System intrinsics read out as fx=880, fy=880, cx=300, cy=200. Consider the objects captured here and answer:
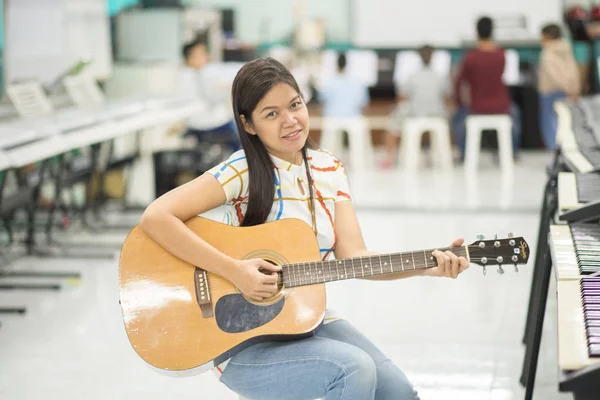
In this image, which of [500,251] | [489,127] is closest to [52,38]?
[489,127]

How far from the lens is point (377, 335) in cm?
361

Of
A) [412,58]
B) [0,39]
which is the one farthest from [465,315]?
[412,58]

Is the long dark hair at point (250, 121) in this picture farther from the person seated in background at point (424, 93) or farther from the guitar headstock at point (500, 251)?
the person seated in background at point (424, 93)

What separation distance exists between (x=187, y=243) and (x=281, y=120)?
1.23 ft

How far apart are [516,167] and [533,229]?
7.92 feet

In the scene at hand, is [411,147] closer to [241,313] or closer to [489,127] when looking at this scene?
[489,127]

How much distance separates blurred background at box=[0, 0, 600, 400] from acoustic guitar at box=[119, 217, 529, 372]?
45 centimetres

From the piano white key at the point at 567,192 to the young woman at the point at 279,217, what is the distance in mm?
626

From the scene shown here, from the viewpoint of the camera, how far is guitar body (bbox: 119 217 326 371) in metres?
2.03

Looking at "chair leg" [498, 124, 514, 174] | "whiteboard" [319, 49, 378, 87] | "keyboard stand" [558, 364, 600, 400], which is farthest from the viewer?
"whiteboard" [319, 49, 378, 87]

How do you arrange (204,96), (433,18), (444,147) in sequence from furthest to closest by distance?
(433,18) < (444,147) < (204,96)

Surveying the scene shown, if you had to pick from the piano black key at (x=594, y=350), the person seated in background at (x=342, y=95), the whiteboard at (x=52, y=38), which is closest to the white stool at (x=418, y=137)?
the person seated in background at (x=342, y=95)

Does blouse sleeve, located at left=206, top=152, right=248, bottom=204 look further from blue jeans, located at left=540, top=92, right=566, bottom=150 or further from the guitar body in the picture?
blue jeans, located at left=540, top=92, right=566, bottom=150

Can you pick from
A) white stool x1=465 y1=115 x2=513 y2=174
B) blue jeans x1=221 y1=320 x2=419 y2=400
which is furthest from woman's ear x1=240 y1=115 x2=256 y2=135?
white stool x1=465 y1=115 x2=513 y2=174
